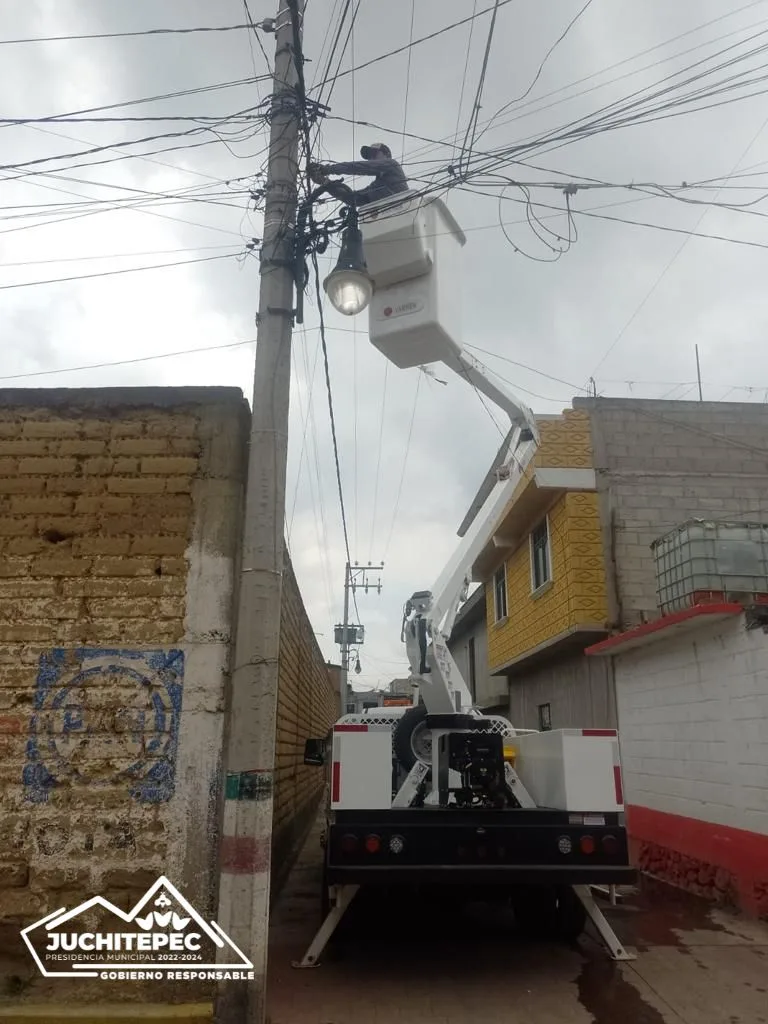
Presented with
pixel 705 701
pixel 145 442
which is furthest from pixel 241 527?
pixel 705 701

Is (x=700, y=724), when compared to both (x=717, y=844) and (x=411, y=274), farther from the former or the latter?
(x=411, y=274)

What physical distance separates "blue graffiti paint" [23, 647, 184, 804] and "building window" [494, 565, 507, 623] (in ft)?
40.2

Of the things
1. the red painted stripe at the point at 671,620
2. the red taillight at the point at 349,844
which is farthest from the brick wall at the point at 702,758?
the red taillight at the point at 349,844

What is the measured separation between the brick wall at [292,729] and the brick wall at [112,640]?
2.20m

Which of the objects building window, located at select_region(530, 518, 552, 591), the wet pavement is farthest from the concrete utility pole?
building window, located at select_region(530, 518, 552, 591)

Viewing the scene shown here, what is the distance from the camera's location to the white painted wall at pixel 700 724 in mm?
7844

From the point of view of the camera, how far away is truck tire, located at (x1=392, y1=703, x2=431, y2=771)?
23.6 ft

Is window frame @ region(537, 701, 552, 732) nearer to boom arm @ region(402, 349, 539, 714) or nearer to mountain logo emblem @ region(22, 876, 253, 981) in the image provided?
boom arm @ region(402, 349, 539, 714)

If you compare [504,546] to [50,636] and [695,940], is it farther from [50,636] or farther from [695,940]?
[50,636]

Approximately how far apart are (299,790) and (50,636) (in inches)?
303

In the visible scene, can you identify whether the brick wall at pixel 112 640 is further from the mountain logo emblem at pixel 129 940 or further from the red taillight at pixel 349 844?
the red taillight at pixel 349 844

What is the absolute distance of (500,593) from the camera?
1741 cm

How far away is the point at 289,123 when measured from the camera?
564 cm

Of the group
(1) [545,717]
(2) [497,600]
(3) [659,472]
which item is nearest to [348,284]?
(3) [659,472]
